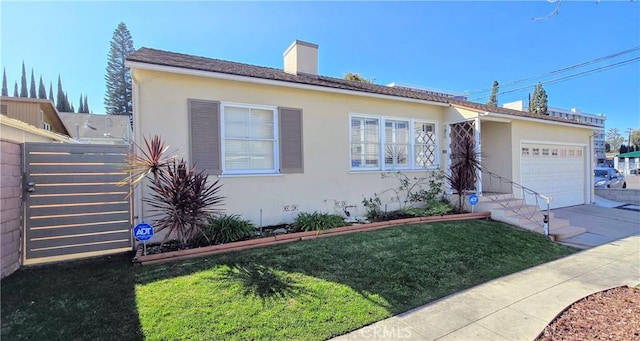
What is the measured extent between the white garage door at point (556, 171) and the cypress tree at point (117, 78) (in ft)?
116

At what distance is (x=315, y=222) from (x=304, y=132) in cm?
244

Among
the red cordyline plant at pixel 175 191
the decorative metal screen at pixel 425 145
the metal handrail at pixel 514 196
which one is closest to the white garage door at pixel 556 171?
the metal handrail at pixel 514 196

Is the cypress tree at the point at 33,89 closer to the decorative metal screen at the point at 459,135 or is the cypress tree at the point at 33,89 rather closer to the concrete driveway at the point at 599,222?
the decorative metal screen at the point at 459,135

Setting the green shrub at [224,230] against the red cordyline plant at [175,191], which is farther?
the green shrub at [224,230]

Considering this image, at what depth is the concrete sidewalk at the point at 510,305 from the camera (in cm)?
336

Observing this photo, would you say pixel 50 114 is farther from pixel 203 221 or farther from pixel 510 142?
pixel 510 142

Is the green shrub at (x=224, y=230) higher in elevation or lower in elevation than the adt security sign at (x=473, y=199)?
lower

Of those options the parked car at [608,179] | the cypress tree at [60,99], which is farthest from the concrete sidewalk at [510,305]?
the cypress tree at [60,99]

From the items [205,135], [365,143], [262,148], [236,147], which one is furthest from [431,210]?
[205,135]

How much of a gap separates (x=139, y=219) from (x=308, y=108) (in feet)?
15.6

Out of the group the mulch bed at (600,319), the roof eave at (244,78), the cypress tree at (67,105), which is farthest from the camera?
the cypress tree at (67,105)

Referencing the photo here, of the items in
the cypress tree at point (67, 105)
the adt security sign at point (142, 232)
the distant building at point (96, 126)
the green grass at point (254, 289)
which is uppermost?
the cypress tree at point (67, 105)

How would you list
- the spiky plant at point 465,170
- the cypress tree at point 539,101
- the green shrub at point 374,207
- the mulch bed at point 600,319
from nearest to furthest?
the mulch bed at point 600,319 → the green shrub at point 374,207 → the spiky plant at point 465,170 → the cypress tree at point 539,101

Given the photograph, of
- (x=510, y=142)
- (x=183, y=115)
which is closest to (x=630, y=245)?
(x=510, y=142)
